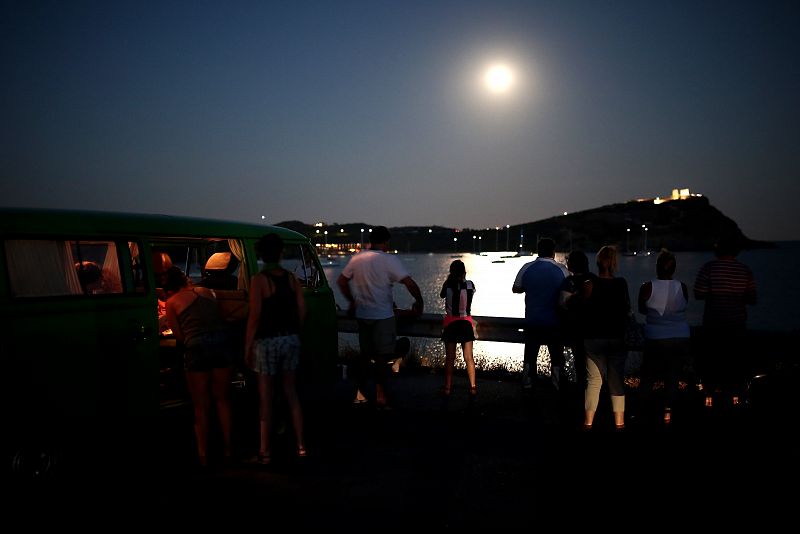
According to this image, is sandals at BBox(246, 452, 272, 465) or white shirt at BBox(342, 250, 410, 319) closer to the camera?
sandals at BBox(246, 452, 272, 465)

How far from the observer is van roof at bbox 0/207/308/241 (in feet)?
13.9

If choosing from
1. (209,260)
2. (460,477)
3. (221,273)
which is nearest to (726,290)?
(460,477)

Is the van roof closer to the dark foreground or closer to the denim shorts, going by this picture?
the denim shorts

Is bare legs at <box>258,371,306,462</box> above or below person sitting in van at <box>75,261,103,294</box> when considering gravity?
below

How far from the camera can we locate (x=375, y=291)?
646 centimetres

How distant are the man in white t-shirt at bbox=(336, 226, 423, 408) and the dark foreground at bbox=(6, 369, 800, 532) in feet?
2.83

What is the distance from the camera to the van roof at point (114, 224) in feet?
13.9

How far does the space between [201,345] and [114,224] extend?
4.25 ft

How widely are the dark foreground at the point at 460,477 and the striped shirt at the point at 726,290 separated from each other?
113cm

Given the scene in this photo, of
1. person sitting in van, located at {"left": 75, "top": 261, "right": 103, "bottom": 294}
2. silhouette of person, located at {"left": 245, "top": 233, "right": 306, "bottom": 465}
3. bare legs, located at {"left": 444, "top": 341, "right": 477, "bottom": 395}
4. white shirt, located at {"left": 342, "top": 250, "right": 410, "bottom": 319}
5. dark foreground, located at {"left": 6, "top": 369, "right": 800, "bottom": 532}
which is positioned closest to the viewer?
dark foreground, located at {"left": 6, "top": 369, "right": 800, "bottom": 532}

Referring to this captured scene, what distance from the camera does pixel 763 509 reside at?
13.2 ft

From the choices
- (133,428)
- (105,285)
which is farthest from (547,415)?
(105,285)

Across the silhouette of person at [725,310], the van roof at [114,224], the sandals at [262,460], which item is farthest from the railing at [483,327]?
the sandals at [262,460]

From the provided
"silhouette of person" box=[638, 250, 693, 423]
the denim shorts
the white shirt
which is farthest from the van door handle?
"silhouette of person" box=[638, 250, 693, 423]
